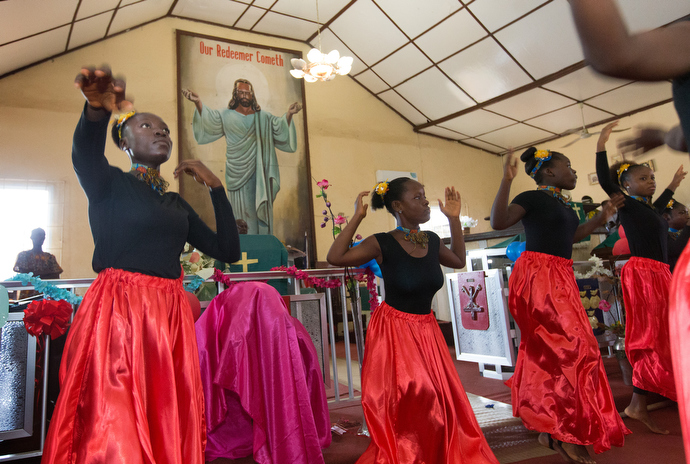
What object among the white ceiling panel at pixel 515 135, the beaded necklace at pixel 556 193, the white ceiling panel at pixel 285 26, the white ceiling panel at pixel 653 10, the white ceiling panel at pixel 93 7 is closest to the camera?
the beaded necklace at pixel 556 193

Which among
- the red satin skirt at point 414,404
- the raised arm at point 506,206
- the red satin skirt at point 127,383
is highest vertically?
the raised arm at point 506,206

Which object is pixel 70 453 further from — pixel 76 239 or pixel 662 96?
pixel 662 96

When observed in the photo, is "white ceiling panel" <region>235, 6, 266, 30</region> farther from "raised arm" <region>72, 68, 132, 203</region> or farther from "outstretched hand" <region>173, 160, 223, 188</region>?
"raised arm" <region>72, 68, 132, 203</region>

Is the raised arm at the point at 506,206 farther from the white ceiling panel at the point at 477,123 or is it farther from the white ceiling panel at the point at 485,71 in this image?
the white ceiling panel at the point at 477,123

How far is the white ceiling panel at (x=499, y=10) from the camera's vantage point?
7371 mm

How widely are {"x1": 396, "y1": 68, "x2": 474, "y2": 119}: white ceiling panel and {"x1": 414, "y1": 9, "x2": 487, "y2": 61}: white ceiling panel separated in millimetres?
549

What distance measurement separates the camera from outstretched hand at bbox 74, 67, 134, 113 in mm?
1334

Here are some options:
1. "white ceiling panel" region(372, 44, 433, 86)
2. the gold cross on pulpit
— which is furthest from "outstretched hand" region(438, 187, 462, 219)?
"white ceiling panel" region(372, 44, 433, 86)

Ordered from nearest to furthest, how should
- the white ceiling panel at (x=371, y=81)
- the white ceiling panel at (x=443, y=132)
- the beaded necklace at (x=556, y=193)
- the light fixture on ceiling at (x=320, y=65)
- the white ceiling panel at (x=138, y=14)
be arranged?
the beaded necklace at (x=556, y=193) → the light fixture on ceiling at (x=320, y=65) → the white ceiling panel at (x=138, y=14) → the white ceiling panel at (x=371, y=81) → the white ceiling panel at (x=443, y=132)

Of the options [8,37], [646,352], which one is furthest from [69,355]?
[8,37]

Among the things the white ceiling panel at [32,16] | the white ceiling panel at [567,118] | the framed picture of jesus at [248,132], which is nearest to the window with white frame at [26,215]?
the framed picture of jesus at [248,132]

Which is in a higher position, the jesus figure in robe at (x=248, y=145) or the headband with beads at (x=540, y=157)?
the jesus figure in robe at (x=248, y=145)

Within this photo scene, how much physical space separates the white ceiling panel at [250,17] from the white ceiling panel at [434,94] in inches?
128

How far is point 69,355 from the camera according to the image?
147 centimetres
